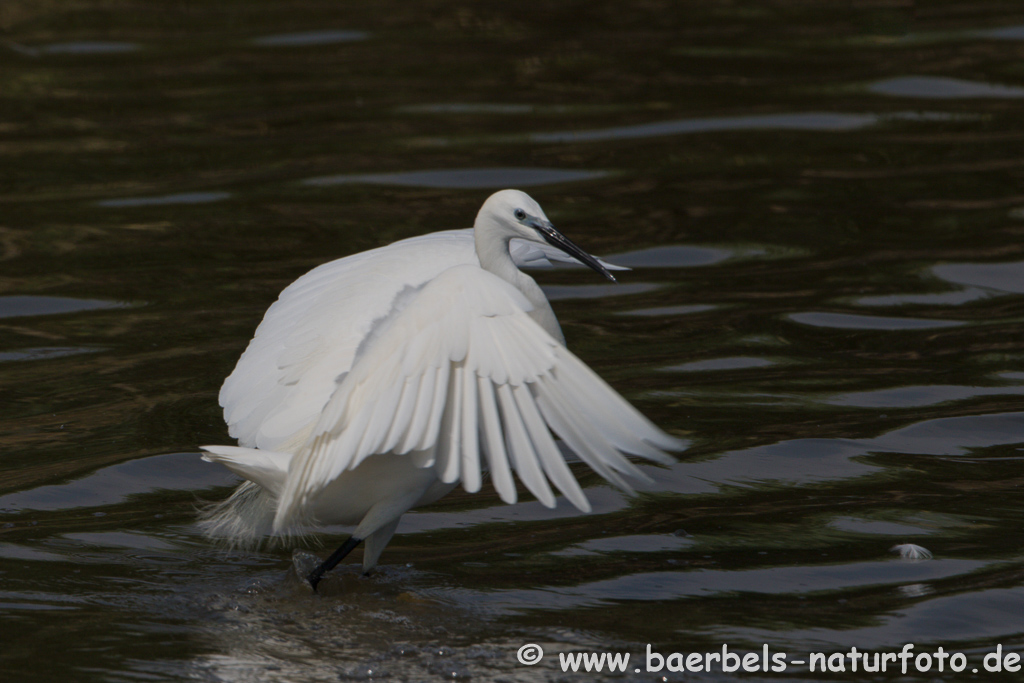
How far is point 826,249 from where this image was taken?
7906 millimetres

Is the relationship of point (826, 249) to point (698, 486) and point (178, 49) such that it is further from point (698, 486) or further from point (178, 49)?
point (178, 49)

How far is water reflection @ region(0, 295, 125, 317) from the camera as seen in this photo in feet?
23.9

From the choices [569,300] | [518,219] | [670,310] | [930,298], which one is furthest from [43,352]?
[930,298]

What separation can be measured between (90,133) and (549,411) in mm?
7294

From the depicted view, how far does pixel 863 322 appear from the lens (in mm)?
6969

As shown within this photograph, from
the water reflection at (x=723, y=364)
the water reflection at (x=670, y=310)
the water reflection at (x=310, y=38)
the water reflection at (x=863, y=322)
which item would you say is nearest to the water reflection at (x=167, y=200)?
the water reflection at (x=670, y=310)

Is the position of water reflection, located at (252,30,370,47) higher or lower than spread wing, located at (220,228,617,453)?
higher

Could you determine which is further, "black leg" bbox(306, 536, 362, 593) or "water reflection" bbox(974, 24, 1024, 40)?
"water reflection" bbox(974, 24, 1024, 40)

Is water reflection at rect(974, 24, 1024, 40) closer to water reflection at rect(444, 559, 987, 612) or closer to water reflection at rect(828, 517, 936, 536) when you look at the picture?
water reflection at rect(828, 517, 936, 536)

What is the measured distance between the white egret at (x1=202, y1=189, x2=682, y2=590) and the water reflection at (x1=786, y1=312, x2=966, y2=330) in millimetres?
2393

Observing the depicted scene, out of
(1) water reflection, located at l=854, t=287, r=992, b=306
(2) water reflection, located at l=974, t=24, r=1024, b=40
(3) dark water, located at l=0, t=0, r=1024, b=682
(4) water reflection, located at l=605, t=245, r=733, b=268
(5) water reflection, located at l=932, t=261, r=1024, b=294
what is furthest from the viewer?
(2) water reflection, located at l=974, t=24, r=1024, b=40

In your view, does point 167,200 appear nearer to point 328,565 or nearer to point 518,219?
point 518,219

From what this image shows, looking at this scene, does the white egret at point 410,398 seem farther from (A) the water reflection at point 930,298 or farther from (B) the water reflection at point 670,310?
(A) the water reflection at point 930,298

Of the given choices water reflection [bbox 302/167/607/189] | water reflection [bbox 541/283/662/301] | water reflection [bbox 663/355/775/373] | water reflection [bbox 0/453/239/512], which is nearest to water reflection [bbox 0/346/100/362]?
water reflection [bbox 0/453/239/512]
